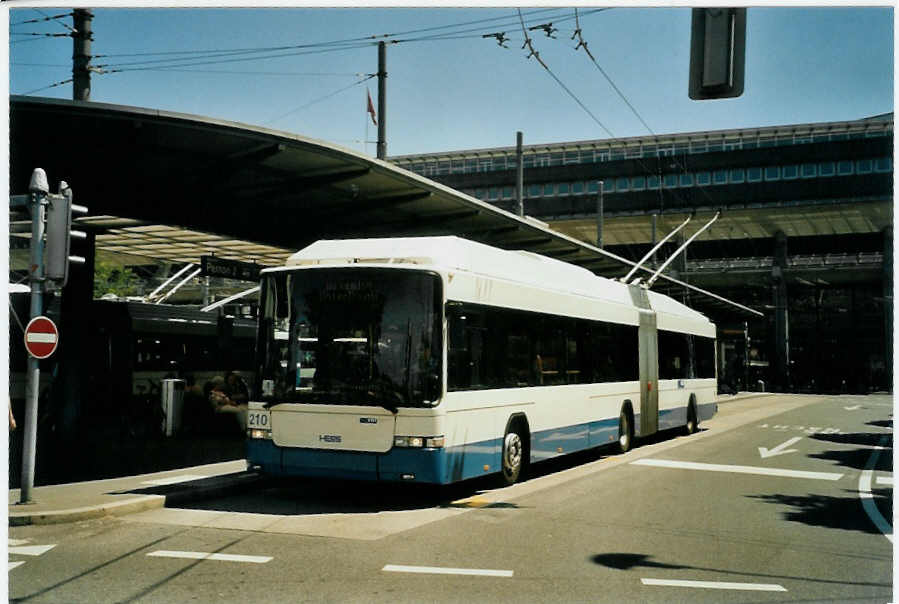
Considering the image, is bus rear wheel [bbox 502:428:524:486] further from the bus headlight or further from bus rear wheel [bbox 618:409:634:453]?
bus rear wheel [bbox 618:409:634:453]

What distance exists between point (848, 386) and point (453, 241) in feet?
142

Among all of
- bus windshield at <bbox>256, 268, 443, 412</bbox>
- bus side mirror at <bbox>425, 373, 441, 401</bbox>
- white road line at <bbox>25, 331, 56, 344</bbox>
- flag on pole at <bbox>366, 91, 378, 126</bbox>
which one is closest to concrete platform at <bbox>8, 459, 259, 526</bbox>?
bus windshield at <bbox>256, 268, 443, 412</bbox>

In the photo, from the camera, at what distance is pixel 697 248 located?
204ft

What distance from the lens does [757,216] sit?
48.9 m

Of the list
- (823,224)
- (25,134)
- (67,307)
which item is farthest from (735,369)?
(25,134)

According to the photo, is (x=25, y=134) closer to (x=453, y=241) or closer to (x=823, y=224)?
(x=453, y=241)

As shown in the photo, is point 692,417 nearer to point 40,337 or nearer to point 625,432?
point 625,432

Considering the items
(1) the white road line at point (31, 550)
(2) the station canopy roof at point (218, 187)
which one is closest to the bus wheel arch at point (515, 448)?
(2) the station canopy roof at point (218, 187)

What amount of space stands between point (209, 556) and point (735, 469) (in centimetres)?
948

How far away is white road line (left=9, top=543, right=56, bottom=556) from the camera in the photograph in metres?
8.09

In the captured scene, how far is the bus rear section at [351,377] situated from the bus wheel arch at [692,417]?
12799mm

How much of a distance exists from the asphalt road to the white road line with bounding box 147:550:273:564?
2 centimetres

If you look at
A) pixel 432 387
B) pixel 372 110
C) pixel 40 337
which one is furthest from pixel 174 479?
pixel 372 110

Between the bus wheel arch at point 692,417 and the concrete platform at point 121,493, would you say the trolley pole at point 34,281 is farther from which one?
the bus wheel arch at point 692,417
